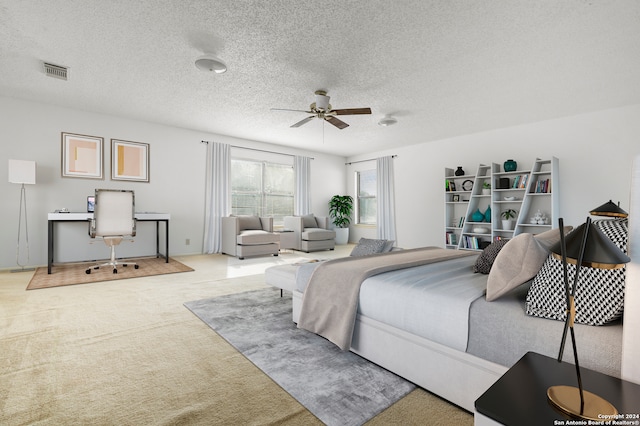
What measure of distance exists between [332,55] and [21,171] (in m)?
4.54

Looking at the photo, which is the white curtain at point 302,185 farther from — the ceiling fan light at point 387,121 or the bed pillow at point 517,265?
the bed pillow at point 517,265

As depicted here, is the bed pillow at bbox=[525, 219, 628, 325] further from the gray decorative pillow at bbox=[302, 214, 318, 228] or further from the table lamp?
the gray decorative pillow at bbox=[302, 214, 318, 228]

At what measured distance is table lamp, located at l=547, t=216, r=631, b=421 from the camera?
0.75 m

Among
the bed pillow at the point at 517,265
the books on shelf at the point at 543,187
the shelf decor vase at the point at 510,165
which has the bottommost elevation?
the bed pillow at the point at 517,265

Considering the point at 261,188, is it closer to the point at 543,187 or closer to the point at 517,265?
the point at 543,187

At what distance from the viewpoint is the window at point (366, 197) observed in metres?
8.77

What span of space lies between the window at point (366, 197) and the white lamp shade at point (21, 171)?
700 cm

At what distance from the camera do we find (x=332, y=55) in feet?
10.6

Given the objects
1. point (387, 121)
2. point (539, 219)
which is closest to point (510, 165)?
point (539, 219)

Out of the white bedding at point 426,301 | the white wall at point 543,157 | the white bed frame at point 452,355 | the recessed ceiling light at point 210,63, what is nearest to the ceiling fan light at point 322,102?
the recessed ceiling light at point 210,63

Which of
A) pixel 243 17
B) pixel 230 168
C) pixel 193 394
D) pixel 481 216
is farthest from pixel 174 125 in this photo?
pixel 481 216

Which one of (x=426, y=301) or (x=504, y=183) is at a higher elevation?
(x=504, y=183)

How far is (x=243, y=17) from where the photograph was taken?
8.60 feet

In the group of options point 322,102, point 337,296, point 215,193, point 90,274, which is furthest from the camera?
point 215,193
